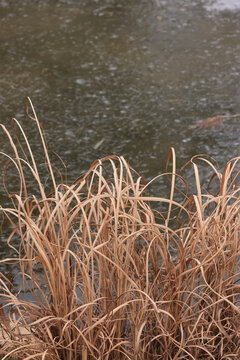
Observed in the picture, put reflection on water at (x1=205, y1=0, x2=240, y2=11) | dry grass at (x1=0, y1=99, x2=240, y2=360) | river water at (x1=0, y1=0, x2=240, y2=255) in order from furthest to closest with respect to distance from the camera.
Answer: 1. reflection on water at (x1=205, y1=0, x2=240, y2=11)
2. river water at (x1=0, y1=0, x2=240, y2=255)
3. dry grass at (x1=0, y1=99, x2=240, y2=360)

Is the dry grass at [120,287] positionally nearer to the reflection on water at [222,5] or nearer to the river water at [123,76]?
the river water at [123,76]

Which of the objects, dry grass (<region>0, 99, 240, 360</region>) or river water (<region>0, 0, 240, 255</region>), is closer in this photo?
dry grass (<region>0, 99, 240, 360</region>)

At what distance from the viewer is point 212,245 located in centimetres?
116

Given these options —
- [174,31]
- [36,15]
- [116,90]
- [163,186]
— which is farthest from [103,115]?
[36,15]

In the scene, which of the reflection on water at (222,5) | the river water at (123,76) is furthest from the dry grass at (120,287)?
the reflection on water at (222,5)

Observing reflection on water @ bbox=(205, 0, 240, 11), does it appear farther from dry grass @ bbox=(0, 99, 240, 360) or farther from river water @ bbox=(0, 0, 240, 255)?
dry grass @ bbox=(0, 99, 240, 360)

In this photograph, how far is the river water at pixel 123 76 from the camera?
2.40 meters

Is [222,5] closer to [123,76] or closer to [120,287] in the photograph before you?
[123,76]

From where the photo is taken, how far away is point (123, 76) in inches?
116

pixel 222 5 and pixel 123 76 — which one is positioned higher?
pixel 222 5

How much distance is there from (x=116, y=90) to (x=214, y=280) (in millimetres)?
1795

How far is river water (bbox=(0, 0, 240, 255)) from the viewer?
2.40m

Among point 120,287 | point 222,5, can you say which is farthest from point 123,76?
point 120,287

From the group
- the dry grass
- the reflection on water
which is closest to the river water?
the reflection on water
